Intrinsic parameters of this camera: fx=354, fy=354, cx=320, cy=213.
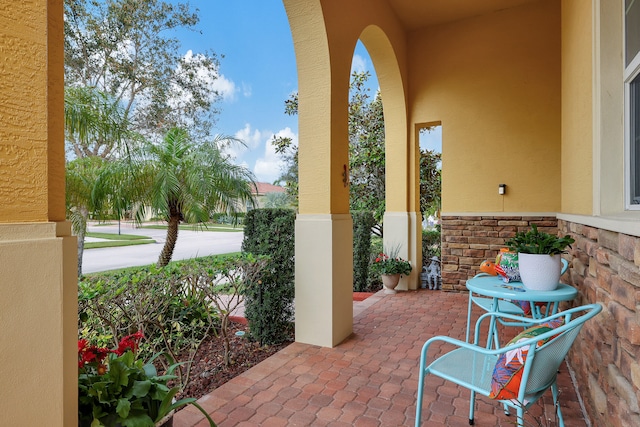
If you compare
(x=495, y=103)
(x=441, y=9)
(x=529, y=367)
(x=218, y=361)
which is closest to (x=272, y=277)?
(x=218, y=361)

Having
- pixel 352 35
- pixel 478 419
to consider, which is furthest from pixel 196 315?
pixel 352 35

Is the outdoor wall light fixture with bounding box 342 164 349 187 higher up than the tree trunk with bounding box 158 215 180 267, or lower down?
higher up

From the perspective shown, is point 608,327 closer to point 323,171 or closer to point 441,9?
point 323,171

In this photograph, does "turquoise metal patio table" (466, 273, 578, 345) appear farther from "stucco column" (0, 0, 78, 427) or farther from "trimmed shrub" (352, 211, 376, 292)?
"trimmed shrub" (352, 211, 376, 292)

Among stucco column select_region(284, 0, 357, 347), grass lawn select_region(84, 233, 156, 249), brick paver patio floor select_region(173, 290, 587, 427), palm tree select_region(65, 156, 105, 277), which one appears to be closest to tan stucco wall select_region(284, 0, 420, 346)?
stucco column select_region(284, 0, 357, 347)

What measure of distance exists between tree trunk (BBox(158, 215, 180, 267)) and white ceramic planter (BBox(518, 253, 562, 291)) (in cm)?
392

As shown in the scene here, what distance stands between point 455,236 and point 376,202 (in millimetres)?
2071

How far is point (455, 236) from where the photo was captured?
5434mm

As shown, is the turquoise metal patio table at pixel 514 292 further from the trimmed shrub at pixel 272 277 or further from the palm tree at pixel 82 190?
the palm tree at pixel 82 190

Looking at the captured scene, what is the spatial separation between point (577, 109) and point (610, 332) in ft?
6.88

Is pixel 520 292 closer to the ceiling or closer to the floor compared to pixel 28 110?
closer to the floor

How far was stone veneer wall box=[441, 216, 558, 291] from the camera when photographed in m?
5.12

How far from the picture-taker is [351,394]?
2395 mm

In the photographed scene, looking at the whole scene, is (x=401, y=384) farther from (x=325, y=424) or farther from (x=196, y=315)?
(x=196, y=315)
